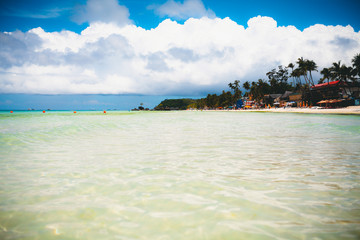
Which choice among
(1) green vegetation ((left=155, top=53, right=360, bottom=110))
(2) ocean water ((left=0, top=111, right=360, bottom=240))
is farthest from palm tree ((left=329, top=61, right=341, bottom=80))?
(2) ocean water ((left=0, top=111, right=360, bottom=240))

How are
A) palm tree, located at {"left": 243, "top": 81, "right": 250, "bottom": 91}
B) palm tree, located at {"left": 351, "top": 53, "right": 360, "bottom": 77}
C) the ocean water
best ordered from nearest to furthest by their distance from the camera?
1. the ocean water
2. palm tree, located at {"left": 351, "top": 53, "right": 360, "bottom": 77}
3. palm tree, located at {"left": 243, "top": 81, "right": 250, "bottom": 91}

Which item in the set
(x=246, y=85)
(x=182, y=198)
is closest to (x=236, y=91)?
(x=246, y=85)

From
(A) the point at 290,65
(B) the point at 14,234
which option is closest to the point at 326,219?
(B) the point at 14,234

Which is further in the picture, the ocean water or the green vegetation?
the green vegetation

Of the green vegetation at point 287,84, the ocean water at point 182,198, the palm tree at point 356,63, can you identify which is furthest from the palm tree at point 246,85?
the ocean water at point 182,198

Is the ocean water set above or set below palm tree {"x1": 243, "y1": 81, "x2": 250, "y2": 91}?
below

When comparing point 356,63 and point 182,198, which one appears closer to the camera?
point 182,198

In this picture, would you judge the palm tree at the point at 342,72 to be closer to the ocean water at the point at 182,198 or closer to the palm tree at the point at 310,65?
the palm tree at the point at 310,65

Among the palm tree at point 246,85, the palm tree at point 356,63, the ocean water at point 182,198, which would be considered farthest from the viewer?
the palm tree at point 246,85

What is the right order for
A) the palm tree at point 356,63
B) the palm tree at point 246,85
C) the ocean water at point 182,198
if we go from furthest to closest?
the palm tree at point 246,85 → the palm tree at point 356,63 → the ocean water at point 182,198

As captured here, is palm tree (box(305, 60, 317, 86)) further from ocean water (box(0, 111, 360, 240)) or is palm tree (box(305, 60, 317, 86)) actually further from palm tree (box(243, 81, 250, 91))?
ocean water (box(0, 111, 360, 240))

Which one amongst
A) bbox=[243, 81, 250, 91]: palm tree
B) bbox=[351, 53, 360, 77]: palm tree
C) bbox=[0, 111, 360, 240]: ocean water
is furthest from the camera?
bbox=[243, 81, 250, 91]: palm tree

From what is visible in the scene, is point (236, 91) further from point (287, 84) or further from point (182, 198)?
point (182, 198)

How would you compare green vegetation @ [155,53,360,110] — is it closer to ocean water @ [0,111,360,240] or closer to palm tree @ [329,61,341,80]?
palm tree @ [329,61,341,80]
